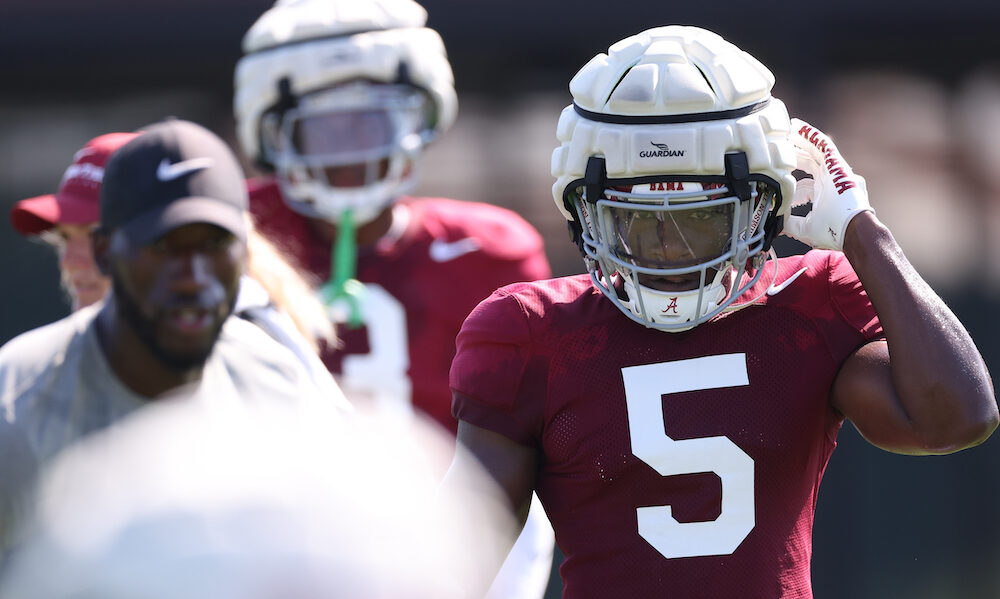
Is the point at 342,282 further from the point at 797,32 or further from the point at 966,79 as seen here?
the point at 966,79

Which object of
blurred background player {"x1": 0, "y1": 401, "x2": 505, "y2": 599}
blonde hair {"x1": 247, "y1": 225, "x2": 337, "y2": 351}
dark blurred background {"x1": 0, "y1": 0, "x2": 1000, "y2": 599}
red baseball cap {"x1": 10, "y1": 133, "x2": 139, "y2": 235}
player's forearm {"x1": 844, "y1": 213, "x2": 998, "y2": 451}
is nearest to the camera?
blurred background player {"x1": 0, "y1": 401, "x2": 505, "y2": 599}

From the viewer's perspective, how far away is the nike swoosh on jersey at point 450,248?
4.36 m

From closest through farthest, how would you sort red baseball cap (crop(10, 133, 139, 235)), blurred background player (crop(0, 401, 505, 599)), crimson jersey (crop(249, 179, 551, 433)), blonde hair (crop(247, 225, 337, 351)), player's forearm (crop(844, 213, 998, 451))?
blurred background player (crop(0, 401, 505, 599)) < player's forearm (crop(844, 213, 998, 451)) < blonde hair (crop(247, 225, 337, 351)) < red baseball cap (crop(10, 133, 139, 235)) < crimson jersey (crop(249, 179, 551, 433))

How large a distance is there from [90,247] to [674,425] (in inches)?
75.1

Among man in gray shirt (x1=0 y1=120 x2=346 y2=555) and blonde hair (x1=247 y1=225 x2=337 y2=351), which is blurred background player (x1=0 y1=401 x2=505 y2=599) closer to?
man in gray shirt (x1=0 y1=120 x2=346 y2=555)

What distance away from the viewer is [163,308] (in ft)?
7.86

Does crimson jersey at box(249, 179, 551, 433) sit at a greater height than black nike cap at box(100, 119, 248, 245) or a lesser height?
lesser

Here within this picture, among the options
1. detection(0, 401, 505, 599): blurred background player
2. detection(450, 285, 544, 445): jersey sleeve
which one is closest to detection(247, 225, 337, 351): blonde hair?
detection(450, 285, 544, 445): jersey sleeve

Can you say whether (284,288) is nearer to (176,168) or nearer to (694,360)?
(176,168)

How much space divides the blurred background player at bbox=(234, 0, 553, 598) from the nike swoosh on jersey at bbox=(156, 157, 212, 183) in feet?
5.72

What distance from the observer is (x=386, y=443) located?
4.72 feet

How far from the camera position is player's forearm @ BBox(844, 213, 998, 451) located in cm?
232

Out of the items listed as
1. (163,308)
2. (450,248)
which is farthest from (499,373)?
(450,248)

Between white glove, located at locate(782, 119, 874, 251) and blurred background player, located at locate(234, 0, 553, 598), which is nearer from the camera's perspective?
white glove, located at locate(782, 119, 874, 251)
